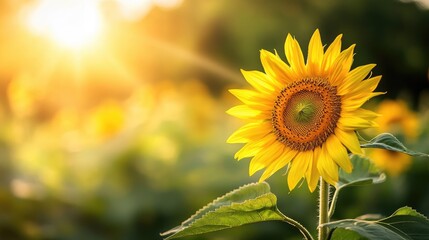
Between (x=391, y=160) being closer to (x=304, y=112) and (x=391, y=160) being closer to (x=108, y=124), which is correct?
(x=108, y=124)

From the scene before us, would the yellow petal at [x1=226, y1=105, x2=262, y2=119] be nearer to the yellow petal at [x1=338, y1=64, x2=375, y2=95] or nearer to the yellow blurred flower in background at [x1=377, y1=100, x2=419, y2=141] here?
the yellow petal at [x1=338, y1=64, x2=375, y2=95]

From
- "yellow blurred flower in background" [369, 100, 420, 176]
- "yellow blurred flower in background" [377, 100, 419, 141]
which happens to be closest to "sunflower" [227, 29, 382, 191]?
"yellow blurred flower in background" [369, 100, 420, 176]

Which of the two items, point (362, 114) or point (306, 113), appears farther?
point (306, 113)

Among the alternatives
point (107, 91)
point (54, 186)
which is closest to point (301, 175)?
point (54, 186)

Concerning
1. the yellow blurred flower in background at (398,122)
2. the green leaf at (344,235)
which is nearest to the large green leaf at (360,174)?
the green leaf at (344,235)

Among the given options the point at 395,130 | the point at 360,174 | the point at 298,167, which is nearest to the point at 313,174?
the point at 298,167

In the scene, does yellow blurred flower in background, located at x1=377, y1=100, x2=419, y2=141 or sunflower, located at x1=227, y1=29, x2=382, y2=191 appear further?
yellow blurred flower in background, located at x1=377, y1=100, x2=419, y2=141
